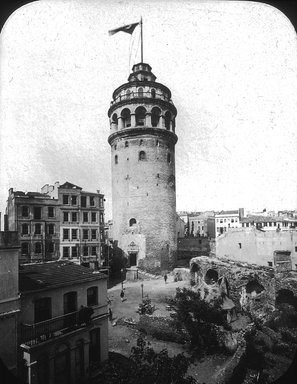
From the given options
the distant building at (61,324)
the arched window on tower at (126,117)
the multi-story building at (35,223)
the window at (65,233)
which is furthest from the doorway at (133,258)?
the distant building at (61,324)

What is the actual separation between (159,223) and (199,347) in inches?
731

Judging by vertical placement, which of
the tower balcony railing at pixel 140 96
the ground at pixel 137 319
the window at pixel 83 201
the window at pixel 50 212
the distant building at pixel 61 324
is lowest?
the ground at pixel 137 319

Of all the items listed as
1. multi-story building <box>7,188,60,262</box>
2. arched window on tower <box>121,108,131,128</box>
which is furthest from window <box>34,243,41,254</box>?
arched window on tower <box>121,108,131,128</box>

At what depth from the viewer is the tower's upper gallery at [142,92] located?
33438mm

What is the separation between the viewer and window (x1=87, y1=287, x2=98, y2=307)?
13.8 m

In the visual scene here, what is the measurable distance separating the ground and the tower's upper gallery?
2149cm

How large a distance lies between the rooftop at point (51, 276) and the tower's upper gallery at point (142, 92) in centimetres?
2405

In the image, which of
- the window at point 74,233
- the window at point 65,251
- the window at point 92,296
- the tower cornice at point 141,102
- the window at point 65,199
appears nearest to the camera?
the window at point 92,296

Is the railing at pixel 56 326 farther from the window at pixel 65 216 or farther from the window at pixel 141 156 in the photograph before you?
the window at pixel 141 156

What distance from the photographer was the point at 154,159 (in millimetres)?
33781

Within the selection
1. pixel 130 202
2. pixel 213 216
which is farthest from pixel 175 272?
pixel 213 216

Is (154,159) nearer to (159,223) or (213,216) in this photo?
(159,223)

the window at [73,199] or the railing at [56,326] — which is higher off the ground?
the window at [73,199]

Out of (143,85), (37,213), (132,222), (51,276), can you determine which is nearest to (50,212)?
(37,213)
